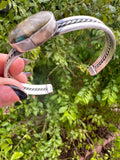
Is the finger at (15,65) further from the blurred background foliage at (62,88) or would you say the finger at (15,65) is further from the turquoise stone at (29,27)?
Answer: the turquoise stone at (29,27)

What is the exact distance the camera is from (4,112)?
26.7 inches

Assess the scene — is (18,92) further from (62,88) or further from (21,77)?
(62,88)

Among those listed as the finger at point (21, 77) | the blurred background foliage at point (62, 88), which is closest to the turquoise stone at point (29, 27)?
the blurred background foliage at point (62, 88)

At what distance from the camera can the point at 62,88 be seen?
33.4 inches

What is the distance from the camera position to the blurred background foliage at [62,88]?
0.60 metres

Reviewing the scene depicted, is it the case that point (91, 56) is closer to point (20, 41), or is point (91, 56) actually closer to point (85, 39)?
point (85, 39)

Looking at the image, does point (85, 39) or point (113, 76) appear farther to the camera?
point (85, 39)

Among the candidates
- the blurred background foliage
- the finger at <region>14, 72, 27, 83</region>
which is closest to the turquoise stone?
the blurred background foliage

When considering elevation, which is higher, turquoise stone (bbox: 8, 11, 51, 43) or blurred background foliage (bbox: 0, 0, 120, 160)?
turquoise stone (bbox: 8, 11, 51, 43)

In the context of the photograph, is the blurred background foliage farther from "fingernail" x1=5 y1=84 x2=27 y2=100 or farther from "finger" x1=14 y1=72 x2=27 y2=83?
"fingernail" x1=5 y1=84 x2=27 y2=100

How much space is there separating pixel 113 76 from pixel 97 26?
1.78 ft

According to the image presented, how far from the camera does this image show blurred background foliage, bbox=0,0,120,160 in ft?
1.97

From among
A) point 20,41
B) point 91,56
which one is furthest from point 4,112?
point 91,56

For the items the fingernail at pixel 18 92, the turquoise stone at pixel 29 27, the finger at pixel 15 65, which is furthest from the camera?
the finger at pixel 15 65
